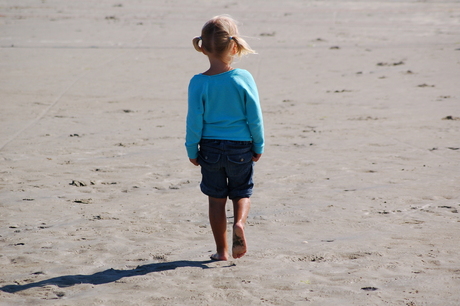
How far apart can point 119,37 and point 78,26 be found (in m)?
2.51

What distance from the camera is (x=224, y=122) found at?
3346 millimetres

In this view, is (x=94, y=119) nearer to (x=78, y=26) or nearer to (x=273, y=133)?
(x=273, y=133)

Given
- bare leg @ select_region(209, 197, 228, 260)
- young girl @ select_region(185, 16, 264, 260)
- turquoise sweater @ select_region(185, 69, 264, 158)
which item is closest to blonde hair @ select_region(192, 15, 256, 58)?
young girl @ select_region(185, 16, 264, 260)

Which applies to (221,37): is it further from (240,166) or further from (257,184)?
(257,184)

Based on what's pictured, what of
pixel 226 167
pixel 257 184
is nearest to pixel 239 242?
pixel 226 167

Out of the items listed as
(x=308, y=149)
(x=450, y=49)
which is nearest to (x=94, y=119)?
(x=308, y=149)

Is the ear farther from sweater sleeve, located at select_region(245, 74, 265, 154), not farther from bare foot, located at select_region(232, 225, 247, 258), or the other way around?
bare foot, located at select_region(232, 225, 247, 258)

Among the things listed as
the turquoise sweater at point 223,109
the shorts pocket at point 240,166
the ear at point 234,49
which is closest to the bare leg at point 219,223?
the shorts pocket at point 240,166

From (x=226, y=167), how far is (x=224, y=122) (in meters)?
0.28

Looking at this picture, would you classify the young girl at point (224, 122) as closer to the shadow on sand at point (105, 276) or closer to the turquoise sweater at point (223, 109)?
the turquoise sweater at point (223, 109)

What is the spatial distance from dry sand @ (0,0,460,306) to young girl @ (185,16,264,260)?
446mm

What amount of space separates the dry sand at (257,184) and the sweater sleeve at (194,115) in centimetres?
78

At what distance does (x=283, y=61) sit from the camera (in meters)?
11.9

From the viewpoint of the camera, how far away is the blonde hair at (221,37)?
10.6 ft
